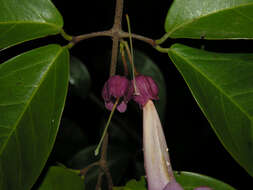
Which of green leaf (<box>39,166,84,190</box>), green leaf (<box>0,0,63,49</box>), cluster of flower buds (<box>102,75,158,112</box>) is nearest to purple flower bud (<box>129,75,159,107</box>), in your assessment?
cluster of flower buds (<box>102,75,158,112</box>)

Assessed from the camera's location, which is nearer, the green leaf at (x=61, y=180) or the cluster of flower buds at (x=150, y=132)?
the cluster of flower buds at (x=150, y=132)

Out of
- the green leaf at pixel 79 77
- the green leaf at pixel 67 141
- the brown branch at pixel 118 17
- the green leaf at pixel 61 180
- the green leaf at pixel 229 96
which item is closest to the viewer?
the green leaf at pixel 229 96

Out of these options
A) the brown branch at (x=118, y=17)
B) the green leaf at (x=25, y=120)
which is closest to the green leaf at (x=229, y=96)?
the brown branch at (x=118, y=17)

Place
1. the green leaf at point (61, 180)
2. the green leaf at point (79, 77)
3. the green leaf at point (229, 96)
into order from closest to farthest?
1. the green leaf at point (229, 96)
2. the green leaf at point (61, 180)
3. the green leaf at point (79, 77)

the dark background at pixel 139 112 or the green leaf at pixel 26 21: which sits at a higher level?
the green leaf at pixel 26 21

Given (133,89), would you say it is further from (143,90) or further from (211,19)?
(211,19)

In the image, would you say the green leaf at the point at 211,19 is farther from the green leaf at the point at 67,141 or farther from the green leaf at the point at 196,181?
the green leaf at the point at 67,141

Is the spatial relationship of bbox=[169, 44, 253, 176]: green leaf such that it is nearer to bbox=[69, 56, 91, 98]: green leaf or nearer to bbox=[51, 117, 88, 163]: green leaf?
bbox=[69, 56, 91, 98]: green leaf
